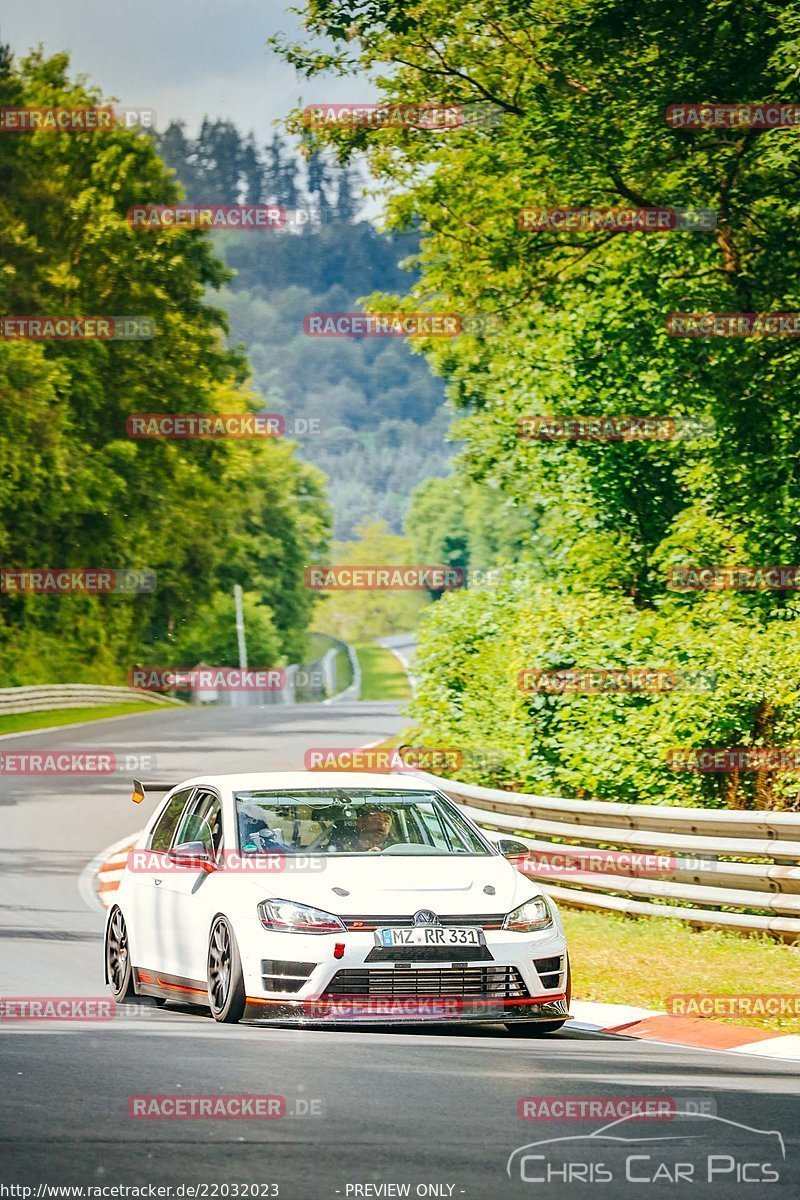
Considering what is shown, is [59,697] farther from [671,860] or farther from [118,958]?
[118,958]

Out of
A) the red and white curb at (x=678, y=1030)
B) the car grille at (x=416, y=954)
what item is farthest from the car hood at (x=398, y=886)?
the red and white curb at (x=678, y=1030)

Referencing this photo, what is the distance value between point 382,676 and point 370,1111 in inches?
5677

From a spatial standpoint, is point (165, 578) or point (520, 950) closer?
point (520, 950)

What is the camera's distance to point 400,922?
31.8 ft

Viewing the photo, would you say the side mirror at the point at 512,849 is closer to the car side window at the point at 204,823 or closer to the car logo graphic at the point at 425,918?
the car logo graphic at the point at 425,918

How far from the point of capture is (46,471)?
53.8m

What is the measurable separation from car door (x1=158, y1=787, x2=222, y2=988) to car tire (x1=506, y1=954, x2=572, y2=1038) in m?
1.83

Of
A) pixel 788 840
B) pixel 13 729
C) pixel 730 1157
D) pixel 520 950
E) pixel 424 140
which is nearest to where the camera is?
pixel 730 1157

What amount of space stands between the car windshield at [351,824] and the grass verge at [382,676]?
101 m

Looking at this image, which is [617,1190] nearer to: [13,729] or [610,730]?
[610,730]

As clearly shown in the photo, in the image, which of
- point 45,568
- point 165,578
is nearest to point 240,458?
point 165,578

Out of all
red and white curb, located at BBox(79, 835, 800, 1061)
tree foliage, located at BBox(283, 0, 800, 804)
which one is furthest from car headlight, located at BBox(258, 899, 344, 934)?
tree foliage, located at BBox(283, 0, 800, 804)

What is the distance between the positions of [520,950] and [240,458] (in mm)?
58444

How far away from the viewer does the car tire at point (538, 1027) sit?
10.1m
